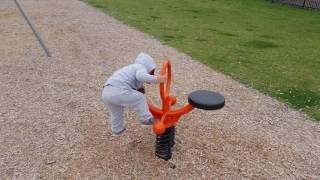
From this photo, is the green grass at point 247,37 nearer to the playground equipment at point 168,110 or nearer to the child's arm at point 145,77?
the playground equipment at point 168,110

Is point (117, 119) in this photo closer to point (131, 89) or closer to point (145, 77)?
point (131, 89)

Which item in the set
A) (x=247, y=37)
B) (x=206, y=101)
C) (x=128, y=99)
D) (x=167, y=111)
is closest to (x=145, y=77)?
(x=128, y=99)

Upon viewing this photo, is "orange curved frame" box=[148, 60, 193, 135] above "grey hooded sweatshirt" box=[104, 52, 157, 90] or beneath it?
beneath

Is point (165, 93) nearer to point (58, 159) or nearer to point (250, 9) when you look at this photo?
point (58, 159)

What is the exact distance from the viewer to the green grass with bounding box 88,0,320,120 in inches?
336

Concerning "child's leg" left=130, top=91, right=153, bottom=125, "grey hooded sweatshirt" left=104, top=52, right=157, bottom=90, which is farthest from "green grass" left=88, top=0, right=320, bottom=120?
"grey hooded sweatshirt" left=104, top=52, right=157, bottom=90

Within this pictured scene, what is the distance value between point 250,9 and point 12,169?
1466 centimetres

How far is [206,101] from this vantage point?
15.4 ft

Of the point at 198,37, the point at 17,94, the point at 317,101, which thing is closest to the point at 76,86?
the point at 17,94

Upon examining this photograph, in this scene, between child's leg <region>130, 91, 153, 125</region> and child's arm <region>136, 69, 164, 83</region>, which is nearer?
child's arm <region>136, 69, 164, 83</region>

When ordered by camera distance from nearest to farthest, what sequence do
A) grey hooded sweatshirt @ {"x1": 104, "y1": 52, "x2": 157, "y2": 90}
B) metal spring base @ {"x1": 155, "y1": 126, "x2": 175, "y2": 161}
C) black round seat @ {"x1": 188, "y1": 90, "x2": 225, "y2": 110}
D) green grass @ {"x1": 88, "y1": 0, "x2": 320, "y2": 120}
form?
1. black round seat @ {"x1": 188, "y1": 90, "x2": 225, "y2": 110}
2. grey hooded sweatshirt @ {"x1": 104, "y1": 52, "x2": 157, "y2": 90}
3. metal spring base @ {"x1": 155, "y1": 126, "x2": 175, "y2": 161}
4. green grass @ {"x1": 88, "y1": 0, "x2": 320, "y2": 120}

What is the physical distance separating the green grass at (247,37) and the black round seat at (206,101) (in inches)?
113

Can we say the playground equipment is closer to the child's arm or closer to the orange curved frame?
the orange curved frame

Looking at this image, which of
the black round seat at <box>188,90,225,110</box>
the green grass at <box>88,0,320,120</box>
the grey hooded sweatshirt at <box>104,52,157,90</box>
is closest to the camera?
the black round seat at <box>188,90,225,110</box>
